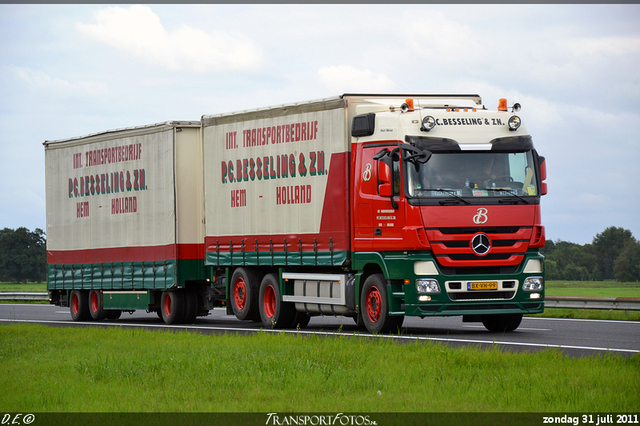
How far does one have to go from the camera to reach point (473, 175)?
17.9 metres

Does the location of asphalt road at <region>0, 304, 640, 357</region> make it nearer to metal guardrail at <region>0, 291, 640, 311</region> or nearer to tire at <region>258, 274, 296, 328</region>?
tire at <region>258, 274, 296, 328</region>

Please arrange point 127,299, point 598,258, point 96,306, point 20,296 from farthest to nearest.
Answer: point 598,258 → point 20,296 → point 96,306 → point 127,299

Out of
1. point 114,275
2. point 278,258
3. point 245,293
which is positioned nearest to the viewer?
point 278,258

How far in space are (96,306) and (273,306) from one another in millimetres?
7000

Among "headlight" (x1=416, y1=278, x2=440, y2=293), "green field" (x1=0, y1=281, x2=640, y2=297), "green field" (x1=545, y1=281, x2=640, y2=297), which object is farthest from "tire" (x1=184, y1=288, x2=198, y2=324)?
"green field" (x1=0, y1=281, x2=640, y2=297)

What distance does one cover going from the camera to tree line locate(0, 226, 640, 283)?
388ft

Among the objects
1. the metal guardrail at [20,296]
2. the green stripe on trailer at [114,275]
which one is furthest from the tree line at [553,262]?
the green stripe on trailer at [114,275]

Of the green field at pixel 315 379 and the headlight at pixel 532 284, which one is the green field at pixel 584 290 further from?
the green field at pixel 315 379

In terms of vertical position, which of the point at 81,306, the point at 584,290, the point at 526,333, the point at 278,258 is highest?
the point at 278,258

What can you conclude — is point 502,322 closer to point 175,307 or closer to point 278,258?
point 278,258

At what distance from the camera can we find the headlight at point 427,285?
17.6 m

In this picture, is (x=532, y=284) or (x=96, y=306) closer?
(x=532, y=284)

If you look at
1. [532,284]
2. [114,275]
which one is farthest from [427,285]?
[114,275]

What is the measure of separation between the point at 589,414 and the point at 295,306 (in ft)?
41.3
